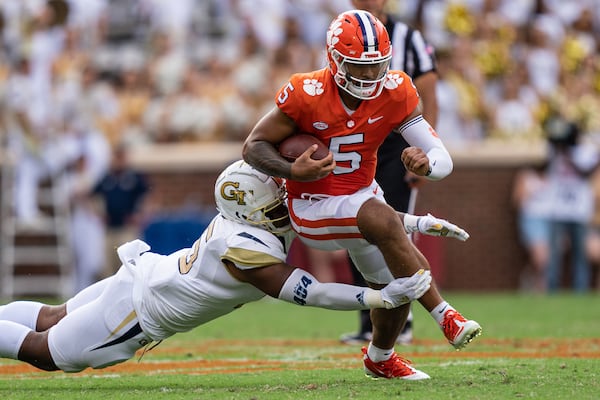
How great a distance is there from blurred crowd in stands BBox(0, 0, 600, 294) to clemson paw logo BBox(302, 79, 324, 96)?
8342mm

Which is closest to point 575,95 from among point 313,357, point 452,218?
point 452,218

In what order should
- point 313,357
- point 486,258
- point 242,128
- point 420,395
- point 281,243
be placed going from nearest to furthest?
1. point 420,395
2. point 281,243
3. point 313,357
4. point 242,128
5. point 486,258

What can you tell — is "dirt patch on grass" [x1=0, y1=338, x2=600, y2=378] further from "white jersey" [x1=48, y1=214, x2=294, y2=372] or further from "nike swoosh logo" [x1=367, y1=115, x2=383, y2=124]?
"nike swoosh logo" [x1=367, y1=115, x2=383, y2=124]

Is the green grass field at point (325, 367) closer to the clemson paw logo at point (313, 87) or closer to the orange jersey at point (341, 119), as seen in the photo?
the orange jersey at point (341, 119)

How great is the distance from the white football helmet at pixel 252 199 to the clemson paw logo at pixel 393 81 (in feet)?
2.45

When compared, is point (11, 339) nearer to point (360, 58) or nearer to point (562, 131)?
point (360, 58)

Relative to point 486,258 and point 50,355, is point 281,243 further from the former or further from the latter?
point 486,258

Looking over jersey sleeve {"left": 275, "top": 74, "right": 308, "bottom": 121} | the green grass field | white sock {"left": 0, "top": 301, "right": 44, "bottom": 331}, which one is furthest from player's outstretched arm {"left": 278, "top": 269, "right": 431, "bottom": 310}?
white sock {"left": 0, "top": 301, "right": 44, "bottom": 331}

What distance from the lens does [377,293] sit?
538 cm

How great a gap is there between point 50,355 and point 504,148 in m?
10.3

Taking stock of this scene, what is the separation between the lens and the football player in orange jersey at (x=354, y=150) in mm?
5438

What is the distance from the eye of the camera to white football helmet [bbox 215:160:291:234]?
18.7 ft

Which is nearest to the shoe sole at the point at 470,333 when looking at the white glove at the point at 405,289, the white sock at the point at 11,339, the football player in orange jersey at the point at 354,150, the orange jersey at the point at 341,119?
the football player in orange jersey at the point at 354,150

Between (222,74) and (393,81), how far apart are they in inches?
373
